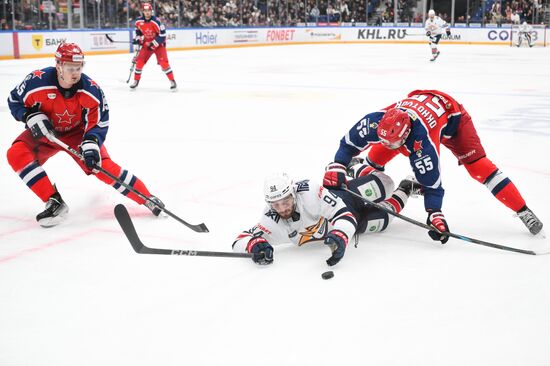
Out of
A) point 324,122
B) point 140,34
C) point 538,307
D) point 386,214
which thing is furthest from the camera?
point 140,34

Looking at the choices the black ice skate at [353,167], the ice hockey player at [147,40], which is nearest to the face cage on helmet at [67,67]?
the black ice skate at [353,167]

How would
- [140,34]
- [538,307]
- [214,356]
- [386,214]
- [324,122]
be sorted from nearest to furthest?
[214,356] < [538,307] < [386,214] < [324,122] < [140,34]

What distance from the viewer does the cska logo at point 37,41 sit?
656 inches

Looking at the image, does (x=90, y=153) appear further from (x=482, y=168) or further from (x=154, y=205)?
(x=482, y=168)

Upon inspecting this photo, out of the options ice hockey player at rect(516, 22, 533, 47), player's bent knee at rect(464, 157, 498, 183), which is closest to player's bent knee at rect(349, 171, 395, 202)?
player's bent knee at rect(464, 157, 498, 183)

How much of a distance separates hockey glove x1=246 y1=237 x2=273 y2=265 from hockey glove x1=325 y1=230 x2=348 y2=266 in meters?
0.28

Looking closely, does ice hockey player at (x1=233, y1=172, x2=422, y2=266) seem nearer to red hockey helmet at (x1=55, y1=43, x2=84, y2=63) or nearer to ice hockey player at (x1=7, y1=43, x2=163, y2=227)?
ice hockey player at (x1=7, y1=43, x2=163, y2=227)

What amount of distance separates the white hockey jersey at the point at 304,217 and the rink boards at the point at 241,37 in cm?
1453

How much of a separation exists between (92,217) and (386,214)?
6.00 ft

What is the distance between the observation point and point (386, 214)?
146 inches

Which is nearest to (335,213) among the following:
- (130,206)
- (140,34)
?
(130,206)

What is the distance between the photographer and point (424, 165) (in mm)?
3422

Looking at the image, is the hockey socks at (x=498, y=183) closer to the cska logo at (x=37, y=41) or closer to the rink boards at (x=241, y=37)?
the rink boards at (x=241, y=37)

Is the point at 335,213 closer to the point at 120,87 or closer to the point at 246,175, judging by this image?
the point at 246,175
